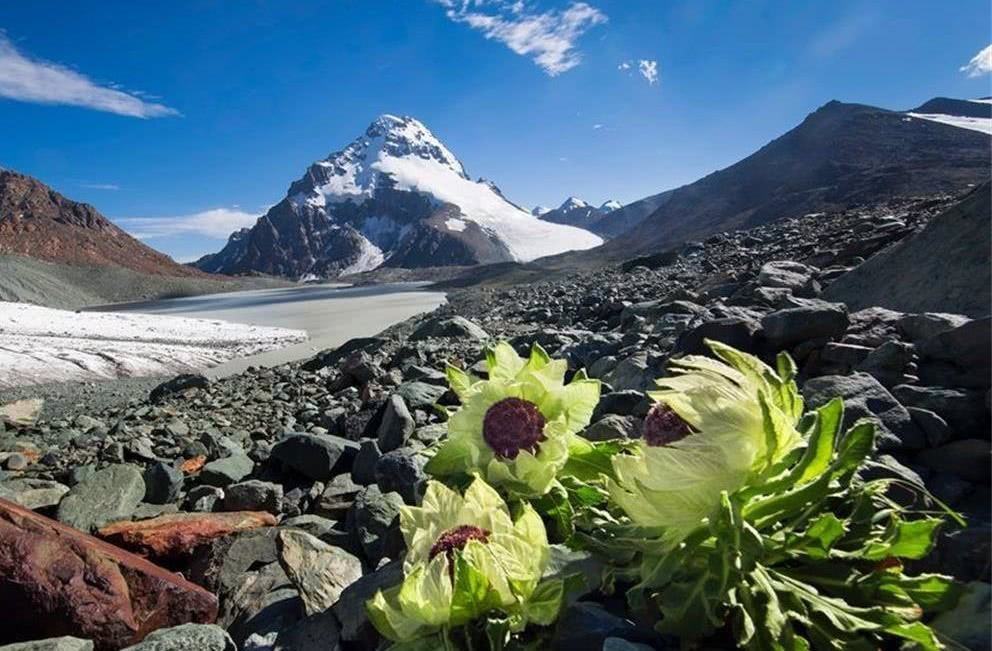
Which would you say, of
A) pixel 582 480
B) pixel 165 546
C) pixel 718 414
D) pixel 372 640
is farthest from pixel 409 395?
pixel 718 414

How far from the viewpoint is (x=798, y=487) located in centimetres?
90

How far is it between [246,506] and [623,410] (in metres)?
2.19

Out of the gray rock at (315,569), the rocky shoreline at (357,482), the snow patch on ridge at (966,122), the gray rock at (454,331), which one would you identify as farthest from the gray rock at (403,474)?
the snow patch on ridge at (966,122)

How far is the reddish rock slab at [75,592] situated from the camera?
1.95 metres

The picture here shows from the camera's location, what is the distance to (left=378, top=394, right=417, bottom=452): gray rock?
3.72m

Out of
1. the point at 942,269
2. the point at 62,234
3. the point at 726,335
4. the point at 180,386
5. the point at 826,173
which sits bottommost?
the point at 180,386

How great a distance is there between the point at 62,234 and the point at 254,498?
17738 cm

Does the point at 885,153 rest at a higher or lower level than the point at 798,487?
higher

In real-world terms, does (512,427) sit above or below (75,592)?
above

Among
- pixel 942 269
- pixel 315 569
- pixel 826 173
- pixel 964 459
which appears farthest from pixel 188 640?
pixel 826 173

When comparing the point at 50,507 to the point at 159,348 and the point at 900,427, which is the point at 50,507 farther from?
the point at 159,348

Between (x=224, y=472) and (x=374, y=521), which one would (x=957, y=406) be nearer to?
(x=374, y=521)

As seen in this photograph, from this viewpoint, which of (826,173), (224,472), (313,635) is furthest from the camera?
(826,173)

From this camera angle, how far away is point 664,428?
101 centimetres
